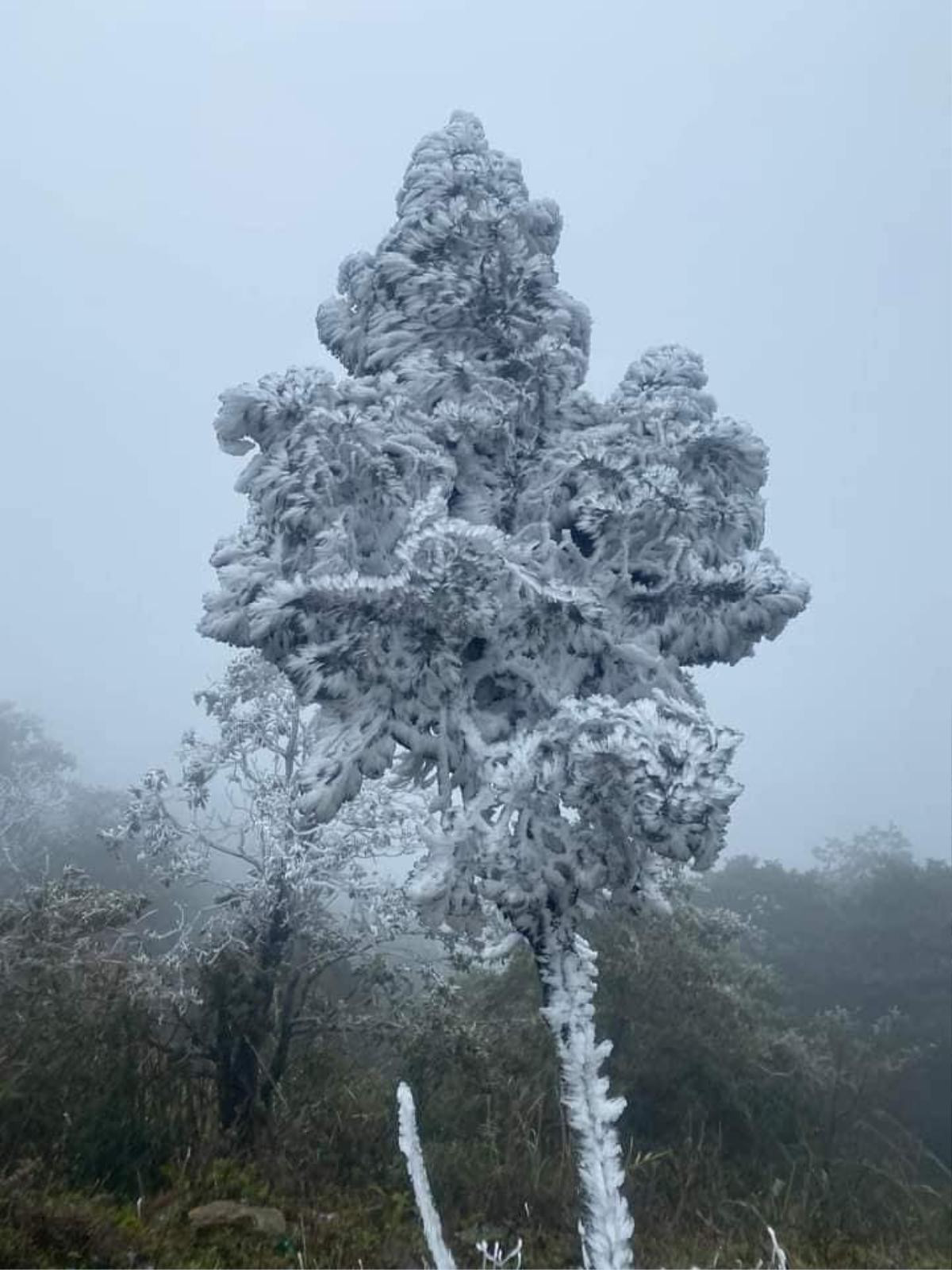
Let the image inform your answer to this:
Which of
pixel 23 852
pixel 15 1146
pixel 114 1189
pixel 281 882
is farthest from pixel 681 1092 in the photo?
pixel 23 852

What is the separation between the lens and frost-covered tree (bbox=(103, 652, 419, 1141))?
9195 millimetres

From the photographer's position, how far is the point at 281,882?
1022cm

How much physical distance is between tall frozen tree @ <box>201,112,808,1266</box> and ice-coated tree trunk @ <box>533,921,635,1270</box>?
0.04 feet

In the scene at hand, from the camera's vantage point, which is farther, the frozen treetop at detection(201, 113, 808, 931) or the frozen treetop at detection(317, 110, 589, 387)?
the frozen treetop at detection(317, 110, 589, 387)

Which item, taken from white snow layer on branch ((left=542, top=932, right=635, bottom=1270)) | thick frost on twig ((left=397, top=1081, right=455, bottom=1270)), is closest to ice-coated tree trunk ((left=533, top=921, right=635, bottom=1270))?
white snow layer on branch ((left=542, top=932, right=635, bottom=1270))

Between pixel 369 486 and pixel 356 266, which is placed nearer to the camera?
pixel 369 486

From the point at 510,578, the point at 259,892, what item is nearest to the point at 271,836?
the point at 259,892

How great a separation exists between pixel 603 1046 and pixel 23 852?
73.0 feet

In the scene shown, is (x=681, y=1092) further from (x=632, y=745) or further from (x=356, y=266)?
(x=356, y=266)

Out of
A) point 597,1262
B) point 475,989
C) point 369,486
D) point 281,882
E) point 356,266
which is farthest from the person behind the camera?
point 475,989

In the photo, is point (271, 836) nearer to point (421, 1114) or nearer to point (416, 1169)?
point (421, 1114)

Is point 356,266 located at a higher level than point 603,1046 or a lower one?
higher

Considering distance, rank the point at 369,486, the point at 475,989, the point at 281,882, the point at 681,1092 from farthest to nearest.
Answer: the point at 475,989, the point at 681,1092, the point at 281,882, the point at 369,486

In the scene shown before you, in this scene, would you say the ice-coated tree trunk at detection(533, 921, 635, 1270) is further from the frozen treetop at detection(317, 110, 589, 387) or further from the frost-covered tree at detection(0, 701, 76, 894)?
the frost-covered tree at detection(0, 701, 76, 894)
